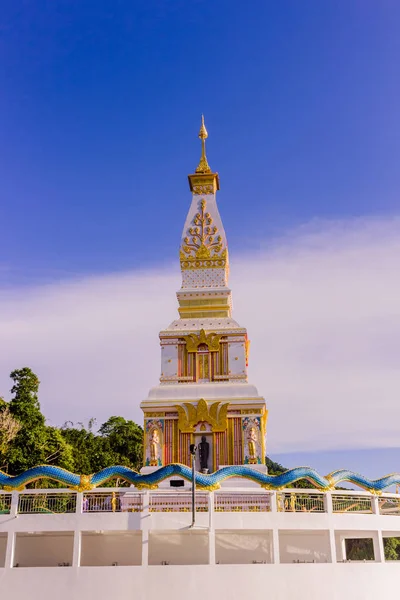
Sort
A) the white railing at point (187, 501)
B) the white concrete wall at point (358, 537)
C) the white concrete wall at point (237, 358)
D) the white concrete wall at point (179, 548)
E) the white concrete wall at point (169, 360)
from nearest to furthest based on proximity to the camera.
Result: the white railing at point (187, 501)
the white concrete wall at point (179, 548)
the white concrete wall at point (358, 537)
the white concrete wall at point (237, 358)
the white concrete wall at point (169, 360)

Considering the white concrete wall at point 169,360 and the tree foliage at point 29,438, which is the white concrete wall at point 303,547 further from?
the tree foliage at point 29,438

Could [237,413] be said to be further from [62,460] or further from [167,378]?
[62,460]

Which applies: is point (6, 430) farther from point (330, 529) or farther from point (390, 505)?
point (330, 529)

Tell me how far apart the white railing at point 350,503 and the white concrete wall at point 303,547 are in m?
1.04

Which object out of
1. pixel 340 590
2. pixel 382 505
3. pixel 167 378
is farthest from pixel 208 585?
pixel 167 378

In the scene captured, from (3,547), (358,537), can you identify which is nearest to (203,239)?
(358,537)

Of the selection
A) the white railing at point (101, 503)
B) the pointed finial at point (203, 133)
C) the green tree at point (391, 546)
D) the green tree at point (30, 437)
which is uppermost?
the pointed finial at point (203, 133)

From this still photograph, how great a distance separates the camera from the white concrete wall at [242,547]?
17.8 m

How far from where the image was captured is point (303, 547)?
1884 centimetres

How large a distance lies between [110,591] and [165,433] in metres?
9.18

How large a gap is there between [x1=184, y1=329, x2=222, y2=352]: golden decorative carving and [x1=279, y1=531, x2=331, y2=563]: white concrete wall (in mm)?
9210

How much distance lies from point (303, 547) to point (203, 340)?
994cm

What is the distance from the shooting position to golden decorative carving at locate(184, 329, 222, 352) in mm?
26219

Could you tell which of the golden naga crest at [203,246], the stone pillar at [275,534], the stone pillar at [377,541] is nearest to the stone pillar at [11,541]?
the stone pillar at [275,534]
